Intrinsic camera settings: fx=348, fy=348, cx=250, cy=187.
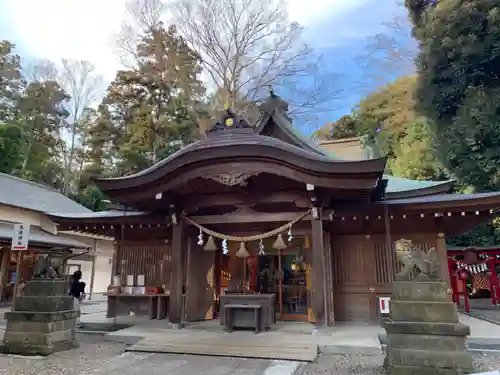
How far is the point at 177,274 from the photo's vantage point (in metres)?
8.11

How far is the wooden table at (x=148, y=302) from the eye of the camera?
9.48 metres

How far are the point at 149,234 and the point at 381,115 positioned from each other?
79.2 feet

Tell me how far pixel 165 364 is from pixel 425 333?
3.99 meters

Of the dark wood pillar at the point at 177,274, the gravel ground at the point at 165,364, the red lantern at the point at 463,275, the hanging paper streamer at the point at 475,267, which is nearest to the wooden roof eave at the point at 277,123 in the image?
the dark wood pillar at the point at 177,274

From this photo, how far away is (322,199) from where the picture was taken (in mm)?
7512

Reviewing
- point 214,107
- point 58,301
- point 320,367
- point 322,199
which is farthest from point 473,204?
point 214,107

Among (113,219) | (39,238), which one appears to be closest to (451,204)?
(113,219)

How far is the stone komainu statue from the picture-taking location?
512 centimetres

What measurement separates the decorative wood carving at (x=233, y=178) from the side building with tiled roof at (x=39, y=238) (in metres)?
8.17

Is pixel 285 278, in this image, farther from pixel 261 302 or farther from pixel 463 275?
pixel 463 275

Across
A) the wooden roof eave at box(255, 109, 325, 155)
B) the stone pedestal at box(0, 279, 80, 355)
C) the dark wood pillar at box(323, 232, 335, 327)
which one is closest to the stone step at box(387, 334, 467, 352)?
the dark wood pillar at box(323, 232, 335, 327)

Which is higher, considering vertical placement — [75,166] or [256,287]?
[75,166]

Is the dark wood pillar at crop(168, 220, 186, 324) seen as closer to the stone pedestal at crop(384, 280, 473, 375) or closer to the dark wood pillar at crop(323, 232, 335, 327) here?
the dark wood pillar at crop(323, 232, 335, 327)

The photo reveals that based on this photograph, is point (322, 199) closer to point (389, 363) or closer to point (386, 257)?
point (386, 257)
